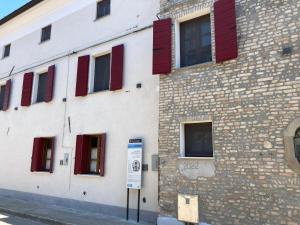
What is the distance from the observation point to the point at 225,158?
6.75 metres

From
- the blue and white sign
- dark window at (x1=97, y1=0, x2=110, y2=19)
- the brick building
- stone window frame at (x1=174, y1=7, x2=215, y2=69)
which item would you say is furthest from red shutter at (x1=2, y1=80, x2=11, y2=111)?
stone window frame at (x1=174, y1=7, x2=215, y2=69)

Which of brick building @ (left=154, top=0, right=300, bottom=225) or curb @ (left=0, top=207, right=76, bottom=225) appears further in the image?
curb @ (left=0, top=207, right=76, bottom=225)

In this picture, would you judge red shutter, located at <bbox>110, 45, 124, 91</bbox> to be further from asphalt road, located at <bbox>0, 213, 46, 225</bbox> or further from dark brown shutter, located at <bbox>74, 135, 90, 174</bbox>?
asphalt road, located at <bbox>0, 213, 46, 225</bbox>

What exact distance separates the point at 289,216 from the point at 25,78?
482 inches

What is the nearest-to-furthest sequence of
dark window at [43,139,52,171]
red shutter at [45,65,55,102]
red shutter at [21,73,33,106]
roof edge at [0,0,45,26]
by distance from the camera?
dark window at [43,139,52,171]
red shutter at [45,65,55,102]
red shutter at [21,73,33,106]
roof edge at [0,0,45,26]

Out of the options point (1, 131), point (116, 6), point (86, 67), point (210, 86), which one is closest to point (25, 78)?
point (1, 131)

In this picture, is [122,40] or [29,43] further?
[29,43]

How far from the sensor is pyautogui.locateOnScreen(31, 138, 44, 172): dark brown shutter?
12.0 m

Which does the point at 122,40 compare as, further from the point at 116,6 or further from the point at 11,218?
the point at 11,218

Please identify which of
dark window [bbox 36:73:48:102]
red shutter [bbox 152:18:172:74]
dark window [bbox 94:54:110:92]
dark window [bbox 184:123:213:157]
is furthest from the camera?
dark window [bbox 36:73:48:102]

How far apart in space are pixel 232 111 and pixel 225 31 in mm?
2065

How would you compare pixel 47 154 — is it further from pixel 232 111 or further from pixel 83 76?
pixel 232 111

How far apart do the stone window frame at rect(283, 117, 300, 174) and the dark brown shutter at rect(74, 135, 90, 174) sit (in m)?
6.89

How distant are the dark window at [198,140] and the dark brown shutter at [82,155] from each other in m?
4.39
